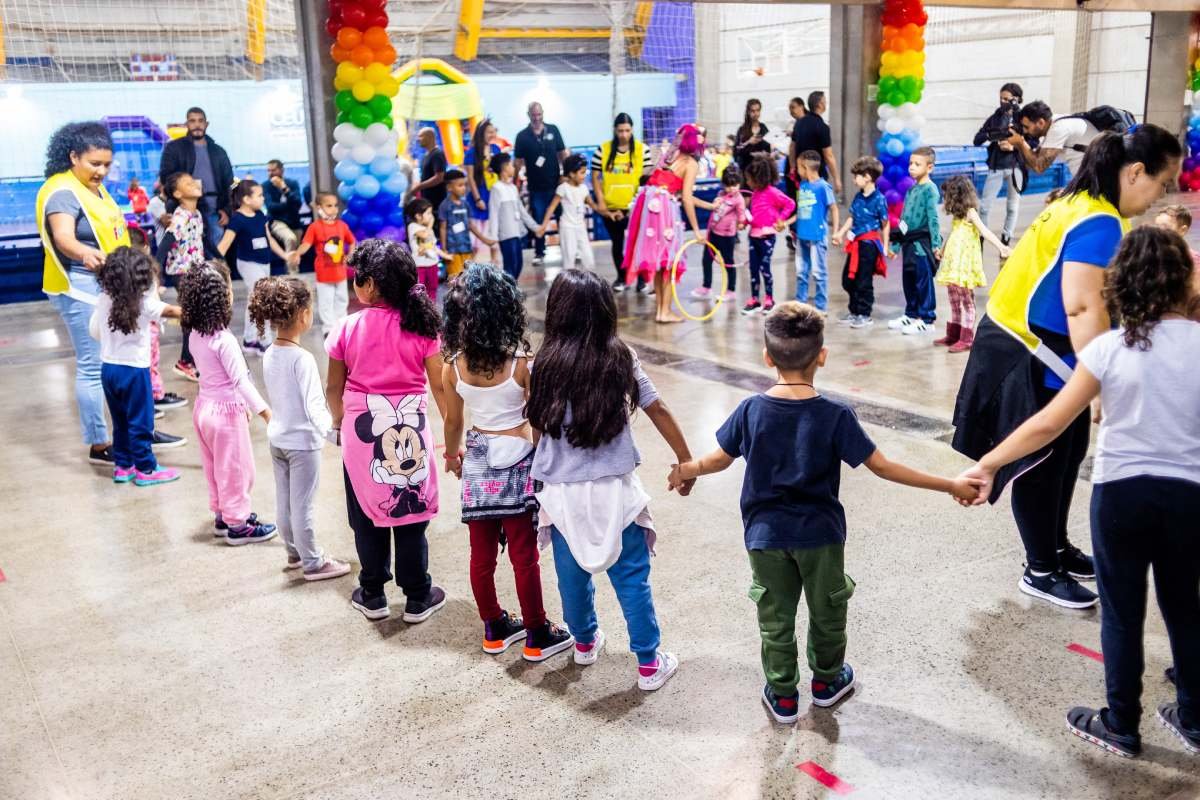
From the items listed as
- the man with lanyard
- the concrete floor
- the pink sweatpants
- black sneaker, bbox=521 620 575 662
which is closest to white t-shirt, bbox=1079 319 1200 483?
the concrete floor

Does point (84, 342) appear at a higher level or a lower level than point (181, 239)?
lower

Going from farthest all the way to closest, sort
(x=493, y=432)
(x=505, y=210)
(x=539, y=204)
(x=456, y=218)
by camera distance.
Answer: (x=539, y=204)
(x=505, y=210)
(x=456, y=218)
(x=493, y=432)

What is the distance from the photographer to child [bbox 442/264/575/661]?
3285 mm

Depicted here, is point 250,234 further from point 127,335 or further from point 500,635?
point 500,635

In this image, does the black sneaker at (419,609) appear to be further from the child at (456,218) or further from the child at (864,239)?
the child at (456,218)

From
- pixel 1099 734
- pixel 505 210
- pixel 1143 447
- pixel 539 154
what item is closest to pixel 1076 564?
pixel 1099 734

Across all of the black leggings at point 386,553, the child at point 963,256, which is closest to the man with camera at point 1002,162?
the child at point 963,256

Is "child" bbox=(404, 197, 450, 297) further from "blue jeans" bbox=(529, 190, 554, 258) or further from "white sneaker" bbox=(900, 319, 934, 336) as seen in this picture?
"white sneaker" bbox=(900, 319, 934, 336)

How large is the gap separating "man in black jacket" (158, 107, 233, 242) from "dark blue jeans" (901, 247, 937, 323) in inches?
215

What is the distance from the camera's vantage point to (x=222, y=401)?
15.2ft

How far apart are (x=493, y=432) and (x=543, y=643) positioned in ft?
2.42

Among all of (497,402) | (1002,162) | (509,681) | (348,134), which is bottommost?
(509,681)

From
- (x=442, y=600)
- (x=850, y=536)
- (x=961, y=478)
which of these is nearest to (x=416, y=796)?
(x=442, y=600)

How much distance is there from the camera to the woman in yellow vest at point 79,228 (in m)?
5.45
